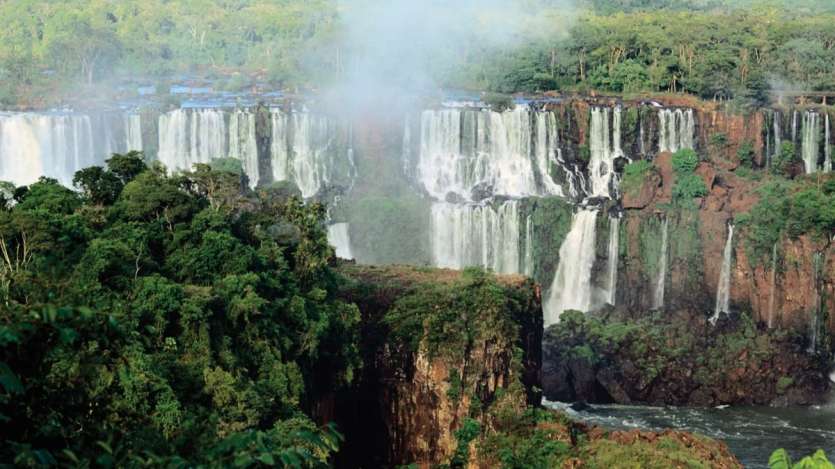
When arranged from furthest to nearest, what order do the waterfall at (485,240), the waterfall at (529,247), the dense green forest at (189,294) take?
the waterfall at (485,240) → the waterfall at (529,247) → the dense green forest at (189,294)

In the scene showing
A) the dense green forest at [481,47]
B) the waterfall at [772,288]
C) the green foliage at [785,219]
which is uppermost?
the dense green forest at [481,47]

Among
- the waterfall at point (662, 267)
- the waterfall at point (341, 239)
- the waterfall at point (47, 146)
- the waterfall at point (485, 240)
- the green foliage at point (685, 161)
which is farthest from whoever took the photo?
the waterfall at point (47, 146)

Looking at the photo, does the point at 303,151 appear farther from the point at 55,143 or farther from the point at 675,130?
the point at 675,130

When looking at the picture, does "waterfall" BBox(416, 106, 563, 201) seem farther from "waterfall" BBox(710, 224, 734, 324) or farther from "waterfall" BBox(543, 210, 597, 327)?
"waterfall" BBox(710, 224, 734, 324)

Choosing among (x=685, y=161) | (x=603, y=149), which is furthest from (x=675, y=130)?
(x=685, y=161)

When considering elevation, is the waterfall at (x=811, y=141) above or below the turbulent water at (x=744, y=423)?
above

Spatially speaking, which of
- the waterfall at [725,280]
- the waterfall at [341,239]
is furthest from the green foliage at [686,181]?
the waterfall at [341,239]

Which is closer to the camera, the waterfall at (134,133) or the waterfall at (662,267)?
the waterfall at (662,267)

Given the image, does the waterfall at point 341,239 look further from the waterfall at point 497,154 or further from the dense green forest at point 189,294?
the dense green forest at point 189,294
